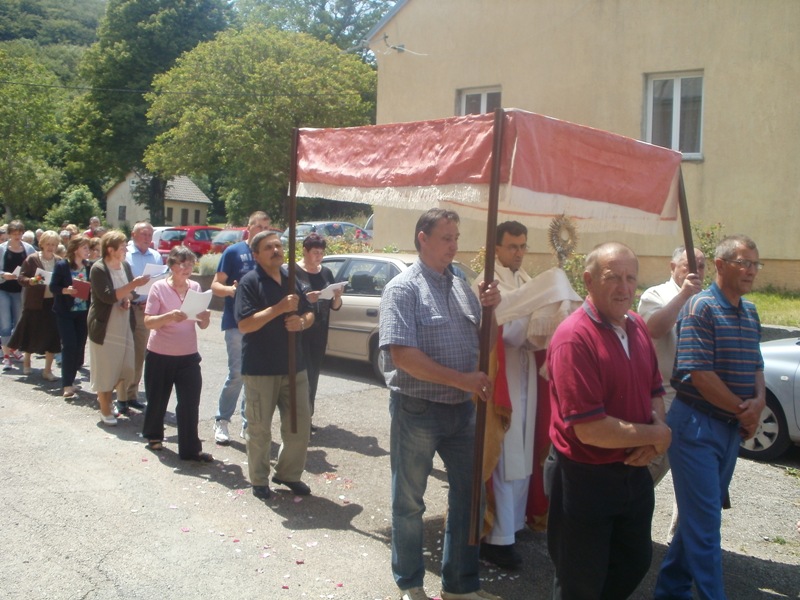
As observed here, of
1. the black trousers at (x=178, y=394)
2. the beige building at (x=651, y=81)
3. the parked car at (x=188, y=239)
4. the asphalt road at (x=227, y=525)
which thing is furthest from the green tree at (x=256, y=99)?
the black trousers at (x=178, y=394)

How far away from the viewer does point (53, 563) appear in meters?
4.64

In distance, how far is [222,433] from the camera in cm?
727

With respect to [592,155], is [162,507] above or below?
below

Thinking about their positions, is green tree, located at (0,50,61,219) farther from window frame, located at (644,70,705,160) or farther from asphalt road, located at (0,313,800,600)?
asphalt road, located at (0,313,800,600)

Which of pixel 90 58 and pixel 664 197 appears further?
pixel 90 58

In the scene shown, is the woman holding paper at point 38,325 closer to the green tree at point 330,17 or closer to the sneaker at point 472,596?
the sneaker at point 472,596

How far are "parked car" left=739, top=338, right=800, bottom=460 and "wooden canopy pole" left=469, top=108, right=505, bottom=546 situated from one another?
4.18 meters

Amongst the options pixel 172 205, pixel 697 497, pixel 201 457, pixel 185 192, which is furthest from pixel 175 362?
pixel 185 192

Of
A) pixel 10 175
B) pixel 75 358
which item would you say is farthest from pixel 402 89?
pixel 10 175

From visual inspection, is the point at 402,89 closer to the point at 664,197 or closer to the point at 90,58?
the point at 664,197

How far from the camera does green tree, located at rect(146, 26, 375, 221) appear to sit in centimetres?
3016

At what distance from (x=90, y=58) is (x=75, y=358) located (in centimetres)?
4110

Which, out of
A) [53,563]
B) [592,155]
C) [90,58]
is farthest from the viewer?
[90,58]

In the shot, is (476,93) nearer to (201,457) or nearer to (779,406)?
(779,406)
